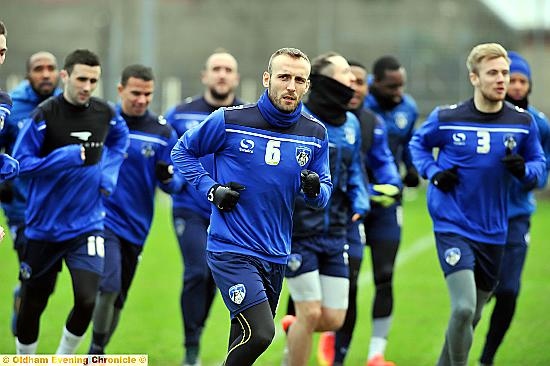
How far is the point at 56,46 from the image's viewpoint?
28.4 meters

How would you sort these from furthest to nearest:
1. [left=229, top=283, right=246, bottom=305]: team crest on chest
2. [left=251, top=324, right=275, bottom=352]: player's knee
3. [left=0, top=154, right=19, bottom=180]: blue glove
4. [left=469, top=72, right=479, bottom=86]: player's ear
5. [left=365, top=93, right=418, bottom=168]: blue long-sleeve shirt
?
[left=365, top=93, right=418, bottom=168]: blue long-sleeve shirt
[left=469, top=72, right=479, bottom=86]: player's ear
[left=0, top=154, right=19, bottom=180]: blue glove
[left=229, top=283, right=246, bottom=305]: team crest on chest
[left=251, top=324, right=275, bottom=352]: player's knee

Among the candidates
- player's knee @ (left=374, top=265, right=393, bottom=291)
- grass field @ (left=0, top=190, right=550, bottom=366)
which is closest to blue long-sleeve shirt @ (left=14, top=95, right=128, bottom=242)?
grass field @ (left=0, top=190, right=550, bottom=366)

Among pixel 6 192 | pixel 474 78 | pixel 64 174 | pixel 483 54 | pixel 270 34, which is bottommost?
pixel 6 192

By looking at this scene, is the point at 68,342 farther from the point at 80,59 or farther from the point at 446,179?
the point at 446,179

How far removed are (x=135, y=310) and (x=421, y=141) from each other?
5.17m

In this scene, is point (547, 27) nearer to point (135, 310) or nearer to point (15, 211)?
point (135, 310)

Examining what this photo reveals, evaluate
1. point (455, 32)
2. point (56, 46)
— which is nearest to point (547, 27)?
point (455, 32)

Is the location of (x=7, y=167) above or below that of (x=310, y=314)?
above

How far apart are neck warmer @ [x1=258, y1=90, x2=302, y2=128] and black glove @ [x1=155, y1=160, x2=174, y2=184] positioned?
2.37 metres

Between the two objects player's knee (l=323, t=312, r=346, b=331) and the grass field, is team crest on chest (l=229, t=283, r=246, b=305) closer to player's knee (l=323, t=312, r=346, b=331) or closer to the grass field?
player's knee (l=323, t=312, r=346, b=331)

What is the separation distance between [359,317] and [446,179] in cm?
470

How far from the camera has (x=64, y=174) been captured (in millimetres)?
8703

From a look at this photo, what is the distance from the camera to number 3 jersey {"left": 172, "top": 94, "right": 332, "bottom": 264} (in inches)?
285

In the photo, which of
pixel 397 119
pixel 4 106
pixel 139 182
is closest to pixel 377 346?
pixel 397 119
